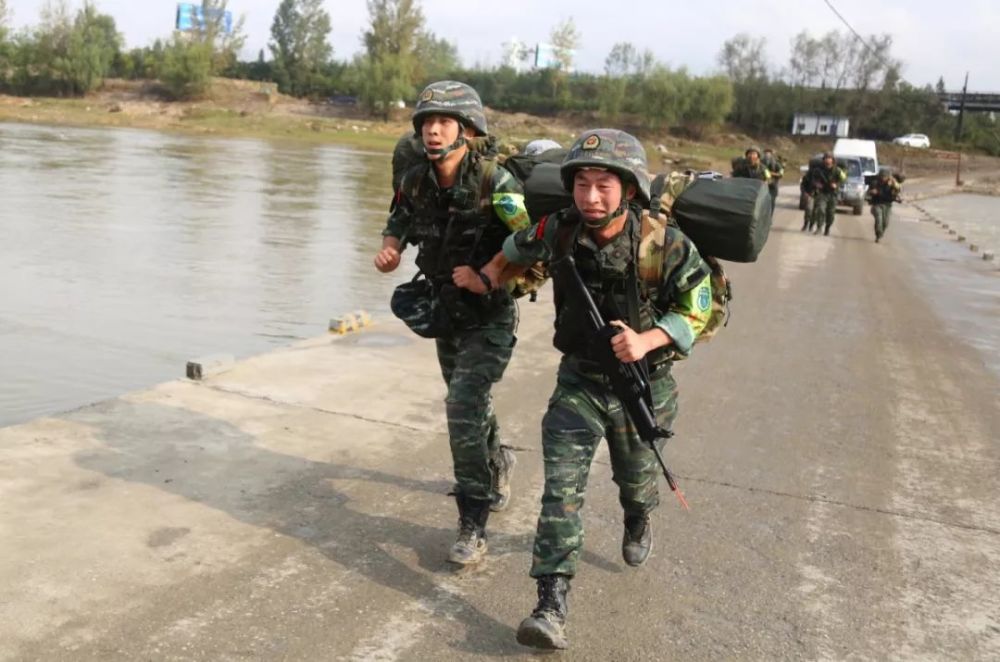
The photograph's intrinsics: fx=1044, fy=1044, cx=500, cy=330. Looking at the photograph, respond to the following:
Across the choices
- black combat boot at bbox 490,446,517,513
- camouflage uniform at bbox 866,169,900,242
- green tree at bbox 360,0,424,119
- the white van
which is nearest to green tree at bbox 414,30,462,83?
green tree at bbox 360,0,424,119

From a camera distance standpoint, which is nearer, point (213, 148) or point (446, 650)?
point (446, 650)

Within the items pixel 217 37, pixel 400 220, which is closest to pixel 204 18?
pixel 217 37

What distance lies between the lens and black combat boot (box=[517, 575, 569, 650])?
11.4 feet

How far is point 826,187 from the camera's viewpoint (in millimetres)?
20516

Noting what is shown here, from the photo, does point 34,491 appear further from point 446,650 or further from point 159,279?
point 159,279

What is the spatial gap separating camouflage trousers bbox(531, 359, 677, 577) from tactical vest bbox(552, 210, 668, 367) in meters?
0.15

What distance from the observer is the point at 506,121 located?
81.4 meters

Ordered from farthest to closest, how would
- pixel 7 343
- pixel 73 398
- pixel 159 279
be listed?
pixel 159 279 < pixel 7 343 < pixel 73 398

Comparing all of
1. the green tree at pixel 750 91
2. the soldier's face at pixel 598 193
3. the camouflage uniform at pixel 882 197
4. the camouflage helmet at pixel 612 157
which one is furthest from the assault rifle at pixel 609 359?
the green tree at pixel 750 91

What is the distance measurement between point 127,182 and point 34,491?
21557mm

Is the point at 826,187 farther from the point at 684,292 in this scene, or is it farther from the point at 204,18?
the point at 204,18

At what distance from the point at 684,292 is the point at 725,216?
36 centimetres

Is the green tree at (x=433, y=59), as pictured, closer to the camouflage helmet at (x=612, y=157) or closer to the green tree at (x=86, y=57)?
the green tree at (x=86, y=57)

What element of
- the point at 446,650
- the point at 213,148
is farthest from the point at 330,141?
the point at 446,650
